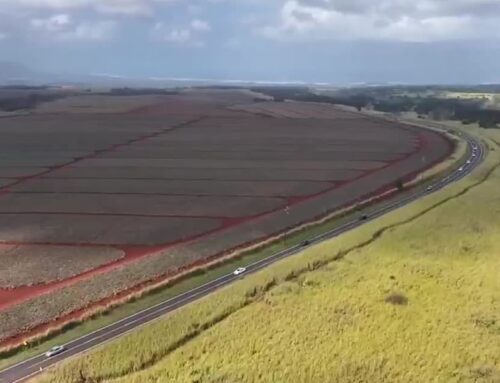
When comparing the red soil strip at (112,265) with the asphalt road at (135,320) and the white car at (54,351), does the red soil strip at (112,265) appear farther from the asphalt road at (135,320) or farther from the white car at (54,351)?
the white car at (54,351)

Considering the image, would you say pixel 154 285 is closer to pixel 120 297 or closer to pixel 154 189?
pixel 120 297

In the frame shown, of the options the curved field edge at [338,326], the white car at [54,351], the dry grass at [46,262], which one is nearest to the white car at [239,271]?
the curved field edge at [338,326]

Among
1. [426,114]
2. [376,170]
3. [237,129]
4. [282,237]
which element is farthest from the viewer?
[426,114]

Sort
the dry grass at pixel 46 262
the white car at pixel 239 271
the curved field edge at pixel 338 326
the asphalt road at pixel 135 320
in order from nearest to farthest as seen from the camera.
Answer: the curved field edge at pixel 338 326 < the asphalt road at pixel 135 320 < the dry grass at pixel 46 262 < the white car at pixel 239 271

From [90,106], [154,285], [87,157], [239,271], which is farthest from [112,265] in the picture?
[90,106]

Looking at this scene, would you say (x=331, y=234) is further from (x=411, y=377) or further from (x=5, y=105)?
(x=5, y=105)

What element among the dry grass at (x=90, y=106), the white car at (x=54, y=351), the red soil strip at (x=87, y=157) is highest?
the dry grass at (x=90, y=106)

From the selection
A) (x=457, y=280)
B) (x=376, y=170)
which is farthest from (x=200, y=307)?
(x=376, y=170)

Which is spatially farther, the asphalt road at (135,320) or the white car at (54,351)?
the white car at (54,351)
